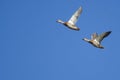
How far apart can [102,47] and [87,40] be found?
207 centimetres

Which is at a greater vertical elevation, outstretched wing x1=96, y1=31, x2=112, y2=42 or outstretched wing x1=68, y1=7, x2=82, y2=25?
outstretched wing x1=68, y1=7, x2=82, y2=25

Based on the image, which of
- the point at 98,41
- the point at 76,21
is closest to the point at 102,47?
the point at 98,41

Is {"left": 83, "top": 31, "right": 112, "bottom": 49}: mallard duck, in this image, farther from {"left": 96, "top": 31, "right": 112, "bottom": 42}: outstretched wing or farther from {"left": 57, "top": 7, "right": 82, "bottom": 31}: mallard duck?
{"left": 57, "top": 7, "right": 82, "bottom": 31}: mallard duck

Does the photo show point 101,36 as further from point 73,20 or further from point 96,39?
point 73,20

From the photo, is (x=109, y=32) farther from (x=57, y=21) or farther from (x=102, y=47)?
(x=57, y=21)

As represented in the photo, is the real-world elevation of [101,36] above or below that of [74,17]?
below

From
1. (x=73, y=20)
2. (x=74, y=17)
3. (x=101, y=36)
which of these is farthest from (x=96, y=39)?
(x=74, y=17)

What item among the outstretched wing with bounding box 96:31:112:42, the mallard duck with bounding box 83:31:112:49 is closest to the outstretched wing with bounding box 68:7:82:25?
the mallard duck with bounding box 83:31:112:49

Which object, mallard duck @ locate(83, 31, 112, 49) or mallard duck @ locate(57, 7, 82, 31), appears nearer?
Answer: mallard duck @ locate(83, 31, 112, 49)

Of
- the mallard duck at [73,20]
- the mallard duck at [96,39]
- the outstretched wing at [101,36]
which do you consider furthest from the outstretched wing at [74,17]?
the outstretched wing at [101,36]

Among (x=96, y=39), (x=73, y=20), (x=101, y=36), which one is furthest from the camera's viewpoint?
(x=73, y=20)

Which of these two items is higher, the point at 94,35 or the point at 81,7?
the point at 81,7

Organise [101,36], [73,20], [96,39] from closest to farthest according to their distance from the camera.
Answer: [101,36], [96,39], [73,20]

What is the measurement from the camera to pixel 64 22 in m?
38.1
